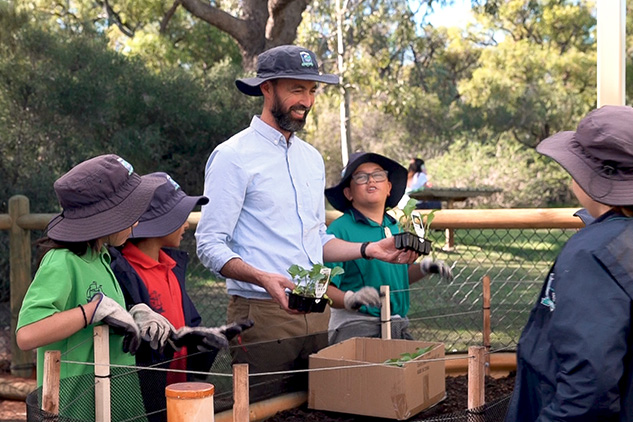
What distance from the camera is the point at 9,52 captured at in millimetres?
10922

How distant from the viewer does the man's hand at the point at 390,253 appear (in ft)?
12.5

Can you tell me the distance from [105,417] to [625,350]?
162 cm

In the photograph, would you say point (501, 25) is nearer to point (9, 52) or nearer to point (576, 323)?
point (9, 52)

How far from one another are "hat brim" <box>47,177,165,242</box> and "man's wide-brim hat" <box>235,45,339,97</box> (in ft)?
3.27

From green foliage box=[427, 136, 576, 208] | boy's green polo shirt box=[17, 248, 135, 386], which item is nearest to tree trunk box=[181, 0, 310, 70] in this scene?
boy's green polo shirt box=[17, 248, 135, 386]

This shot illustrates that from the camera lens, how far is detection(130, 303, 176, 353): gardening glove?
286 cm

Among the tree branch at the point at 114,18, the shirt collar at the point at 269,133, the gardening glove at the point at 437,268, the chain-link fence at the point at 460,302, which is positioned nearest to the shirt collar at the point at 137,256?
the shirt collar at the point at 269,133

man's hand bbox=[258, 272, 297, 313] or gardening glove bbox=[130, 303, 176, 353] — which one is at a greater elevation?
man's hand bbox=[258, 272, 297, 313]

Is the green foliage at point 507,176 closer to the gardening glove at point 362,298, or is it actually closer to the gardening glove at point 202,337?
the gardening glove at point 362,298

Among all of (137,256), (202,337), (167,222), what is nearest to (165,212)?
(167,222)

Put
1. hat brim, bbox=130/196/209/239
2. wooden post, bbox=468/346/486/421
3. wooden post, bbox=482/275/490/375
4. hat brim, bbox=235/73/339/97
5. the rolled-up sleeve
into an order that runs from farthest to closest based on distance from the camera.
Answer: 1. wooden post, bbox=482/275/490/375
2. hat brim, bbox=235/73/339/97
3. the rolled-up sleeve
4. hat brim, bbox=130/196/209/239
5. wooden post, bbox=468/346/486/421

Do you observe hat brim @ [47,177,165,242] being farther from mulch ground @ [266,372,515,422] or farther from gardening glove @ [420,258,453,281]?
gardening glove @ [420,258,453,281]

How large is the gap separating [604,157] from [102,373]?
166 centimetres

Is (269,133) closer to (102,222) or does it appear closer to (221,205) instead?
(221,205)
